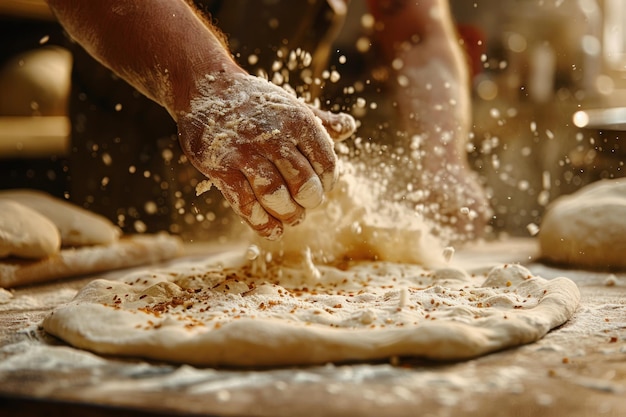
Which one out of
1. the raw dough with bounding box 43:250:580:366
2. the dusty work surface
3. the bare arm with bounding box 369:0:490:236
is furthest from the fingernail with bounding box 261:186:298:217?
the bare arm with bounding box 369:0:490:236

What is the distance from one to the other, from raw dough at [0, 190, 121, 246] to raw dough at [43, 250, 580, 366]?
16.2 inches

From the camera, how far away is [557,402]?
0.74 meters

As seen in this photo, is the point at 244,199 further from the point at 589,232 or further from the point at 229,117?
the point at 589,232

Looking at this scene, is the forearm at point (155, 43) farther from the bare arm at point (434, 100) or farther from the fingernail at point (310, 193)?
the bare arm at point (434, 100)

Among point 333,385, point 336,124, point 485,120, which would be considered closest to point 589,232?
point 336,124

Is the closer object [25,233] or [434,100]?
[25,233]

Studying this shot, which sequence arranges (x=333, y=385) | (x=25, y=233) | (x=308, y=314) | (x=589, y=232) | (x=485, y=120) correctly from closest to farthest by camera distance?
1. (x=333, y=385)
2. (x=308, y=314)
3. (x=25, y=233)
4. (x=589, y=232)
5. (x=485, y=120)

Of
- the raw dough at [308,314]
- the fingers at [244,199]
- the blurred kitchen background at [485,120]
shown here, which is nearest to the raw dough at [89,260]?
the blurred kitchen background at [485,120]

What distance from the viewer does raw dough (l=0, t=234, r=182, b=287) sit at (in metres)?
1.50

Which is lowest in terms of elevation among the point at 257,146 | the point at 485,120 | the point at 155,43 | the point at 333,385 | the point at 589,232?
the point at 333,385

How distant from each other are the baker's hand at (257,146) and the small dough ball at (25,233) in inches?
22.9

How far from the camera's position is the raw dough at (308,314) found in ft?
2.82

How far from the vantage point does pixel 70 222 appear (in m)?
1.72

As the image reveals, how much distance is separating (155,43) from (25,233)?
0.59 m
